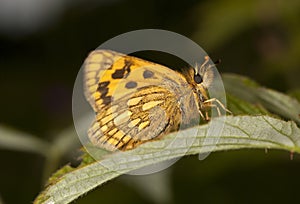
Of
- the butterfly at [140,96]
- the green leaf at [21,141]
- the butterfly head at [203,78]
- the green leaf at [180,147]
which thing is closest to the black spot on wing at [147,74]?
the butterfly at [140,96]

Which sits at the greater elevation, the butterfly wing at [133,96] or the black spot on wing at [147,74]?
the black spot on wing at [147,74]

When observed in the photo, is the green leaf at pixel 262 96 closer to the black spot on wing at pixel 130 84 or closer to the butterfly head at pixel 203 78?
the butterfly head at pixel 203 78

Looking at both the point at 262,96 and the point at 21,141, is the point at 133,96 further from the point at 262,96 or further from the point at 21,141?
the point at 21,141

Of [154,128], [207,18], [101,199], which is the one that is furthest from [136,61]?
[207,18]

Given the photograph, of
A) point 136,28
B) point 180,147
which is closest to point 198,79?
point 180,147

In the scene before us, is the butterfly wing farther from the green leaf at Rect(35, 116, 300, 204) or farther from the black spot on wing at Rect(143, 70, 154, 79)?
the green leaf at Rect(35, 116, 300, 204)

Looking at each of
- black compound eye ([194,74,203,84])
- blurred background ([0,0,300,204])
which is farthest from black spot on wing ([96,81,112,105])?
blurred background ([0,0,300,204])
